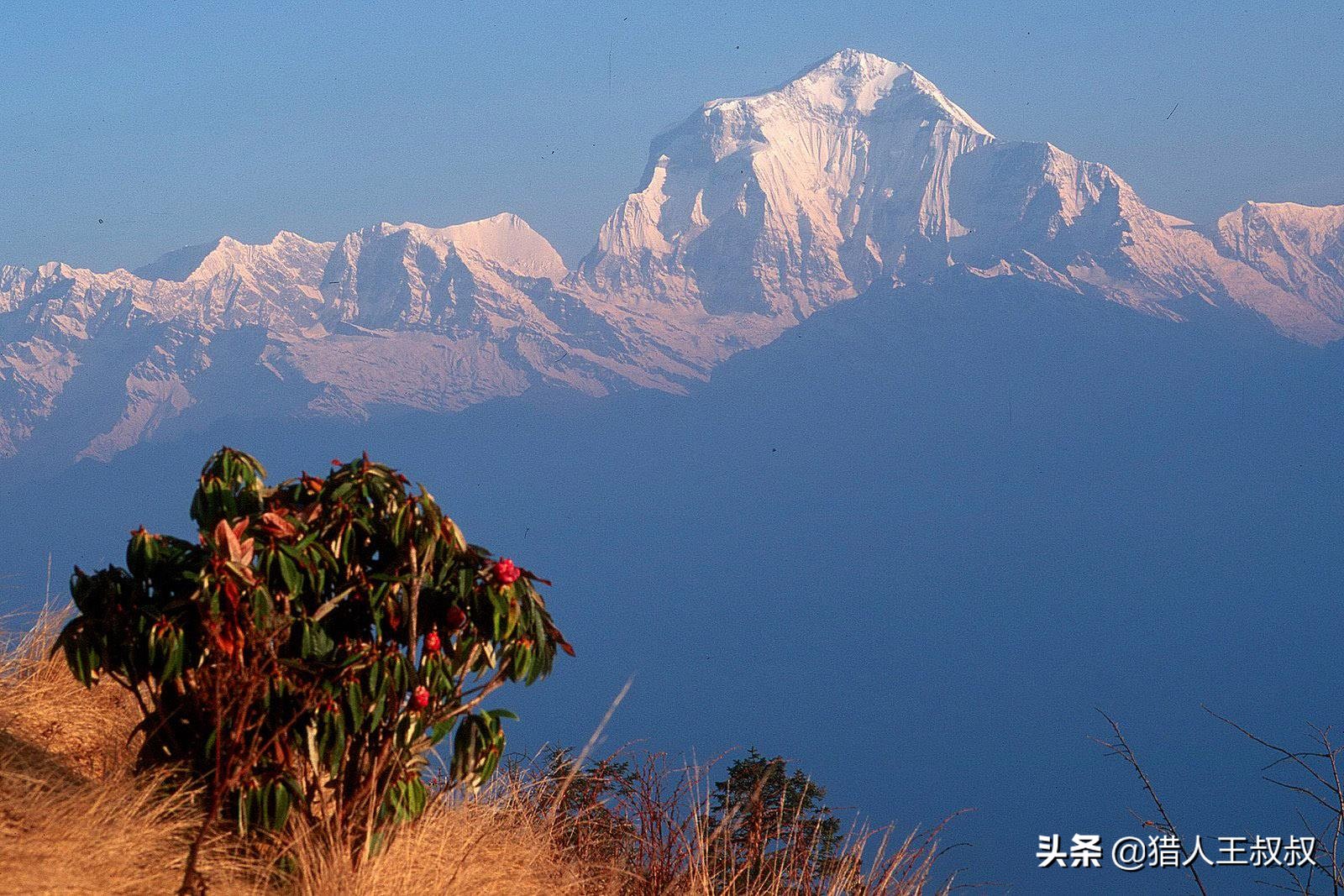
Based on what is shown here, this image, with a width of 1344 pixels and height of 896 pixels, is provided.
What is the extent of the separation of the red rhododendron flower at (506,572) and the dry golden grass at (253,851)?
4.23 feet

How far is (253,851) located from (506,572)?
1695 mm

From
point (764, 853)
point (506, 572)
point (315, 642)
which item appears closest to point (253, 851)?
point (315, 642)

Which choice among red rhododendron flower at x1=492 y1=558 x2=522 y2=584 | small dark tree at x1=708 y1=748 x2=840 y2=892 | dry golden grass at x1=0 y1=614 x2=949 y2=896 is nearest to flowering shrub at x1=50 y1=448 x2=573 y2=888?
red rhododendron flower at x1=492 y1=558 x2=522 y2=584

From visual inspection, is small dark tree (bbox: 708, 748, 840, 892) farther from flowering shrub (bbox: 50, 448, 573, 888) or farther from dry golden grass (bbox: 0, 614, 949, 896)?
flowering shrub (bbox: 50, 448, 573, 888)

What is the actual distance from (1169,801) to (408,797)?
201m

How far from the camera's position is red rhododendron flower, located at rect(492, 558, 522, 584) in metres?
5.06

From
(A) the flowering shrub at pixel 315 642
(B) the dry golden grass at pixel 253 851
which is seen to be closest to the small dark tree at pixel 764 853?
(B) the dry golden grass at pixel 253 851

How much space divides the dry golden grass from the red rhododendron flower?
1.29 metres

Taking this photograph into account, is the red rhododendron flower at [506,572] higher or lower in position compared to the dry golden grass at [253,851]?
higher

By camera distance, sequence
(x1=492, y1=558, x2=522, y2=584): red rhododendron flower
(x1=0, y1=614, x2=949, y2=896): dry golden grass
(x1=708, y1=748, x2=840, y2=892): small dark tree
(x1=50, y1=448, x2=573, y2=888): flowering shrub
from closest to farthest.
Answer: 1. (x1=0, y1=614, x2=949, y2=896): dry golden grass
2. (x1=50, y1=448, x2=573, y2=888): flowering shrub
3. (x1=492, y1=558, x2=522, y2=584): red rhododendron flower
4. (x1=708, y1=748, x2=840, y2=892): small dark tree

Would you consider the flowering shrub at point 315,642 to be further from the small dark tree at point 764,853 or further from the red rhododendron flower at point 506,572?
the small dark tree at point 764,853

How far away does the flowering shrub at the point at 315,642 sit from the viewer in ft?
15.8


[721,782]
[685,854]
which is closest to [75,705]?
[685,854]

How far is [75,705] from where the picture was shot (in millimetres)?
7289
